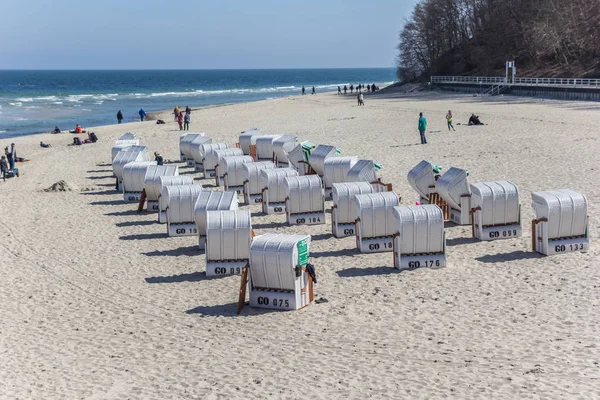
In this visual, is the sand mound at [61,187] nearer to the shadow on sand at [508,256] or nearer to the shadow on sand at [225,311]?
the shadow on sand at [225,311]

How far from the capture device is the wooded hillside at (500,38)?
65688 millimetres

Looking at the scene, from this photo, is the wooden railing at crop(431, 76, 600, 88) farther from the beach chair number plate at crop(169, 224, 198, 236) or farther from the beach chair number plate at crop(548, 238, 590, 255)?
the beach chair number plate at crop(169, 224, 198, 236)

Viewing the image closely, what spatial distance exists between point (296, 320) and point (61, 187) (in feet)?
53.3

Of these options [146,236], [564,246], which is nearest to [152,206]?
[146,236]

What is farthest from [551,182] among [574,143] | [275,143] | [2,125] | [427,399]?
[2,125]

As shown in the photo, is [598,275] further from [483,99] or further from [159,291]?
[483,99]

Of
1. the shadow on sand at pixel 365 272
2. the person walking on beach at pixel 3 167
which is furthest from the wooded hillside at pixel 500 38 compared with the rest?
the shadow on sand at pixel 365 272

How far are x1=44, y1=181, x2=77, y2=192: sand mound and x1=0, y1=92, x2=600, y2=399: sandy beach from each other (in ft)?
11.1

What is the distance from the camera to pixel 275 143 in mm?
27938

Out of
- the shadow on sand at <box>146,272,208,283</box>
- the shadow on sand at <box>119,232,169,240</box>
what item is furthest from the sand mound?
the shadow on sand at <box>146,272,208,283</box>

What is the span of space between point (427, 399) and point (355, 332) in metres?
2.55

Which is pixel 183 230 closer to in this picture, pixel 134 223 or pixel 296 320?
pixel 134 223

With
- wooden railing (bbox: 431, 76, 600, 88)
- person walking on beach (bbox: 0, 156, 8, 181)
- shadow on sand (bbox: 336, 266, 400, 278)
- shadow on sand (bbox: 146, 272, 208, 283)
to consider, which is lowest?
shadow on sand (bbox: 146, 272, 208, 283)

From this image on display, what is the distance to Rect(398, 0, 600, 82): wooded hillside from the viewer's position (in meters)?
65.7
